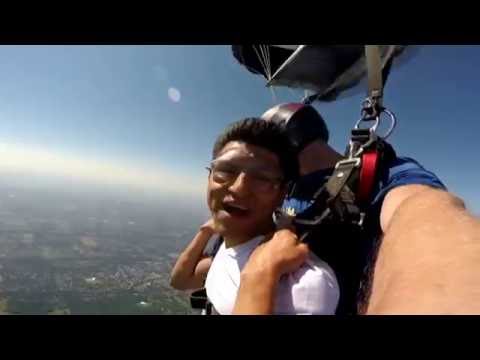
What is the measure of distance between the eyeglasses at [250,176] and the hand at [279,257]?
0.30 metres

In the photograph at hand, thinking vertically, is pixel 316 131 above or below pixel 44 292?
above

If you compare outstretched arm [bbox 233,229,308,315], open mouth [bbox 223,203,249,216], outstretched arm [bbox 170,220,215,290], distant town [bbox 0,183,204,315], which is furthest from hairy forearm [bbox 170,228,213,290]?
distant town [bbox 0,183,204,315]

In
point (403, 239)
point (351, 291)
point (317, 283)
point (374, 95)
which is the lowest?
point (351, 291)

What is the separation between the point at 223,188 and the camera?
1455mm

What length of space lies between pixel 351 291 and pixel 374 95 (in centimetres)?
108

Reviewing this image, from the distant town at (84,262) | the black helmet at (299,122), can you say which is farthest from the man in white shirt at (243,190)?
the distant town at (84,262)

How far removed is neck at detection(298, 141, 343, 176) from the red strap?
734mm

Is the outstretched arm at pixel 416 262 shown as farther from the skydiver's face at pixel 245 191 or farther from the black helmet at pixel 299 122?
the black helmet at pixel 299 122

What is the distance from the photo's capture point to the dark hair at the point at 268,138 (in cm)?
152

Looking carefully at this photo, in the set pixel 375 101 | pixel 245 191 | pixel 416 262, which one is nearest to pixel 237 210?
pixel 245 191
